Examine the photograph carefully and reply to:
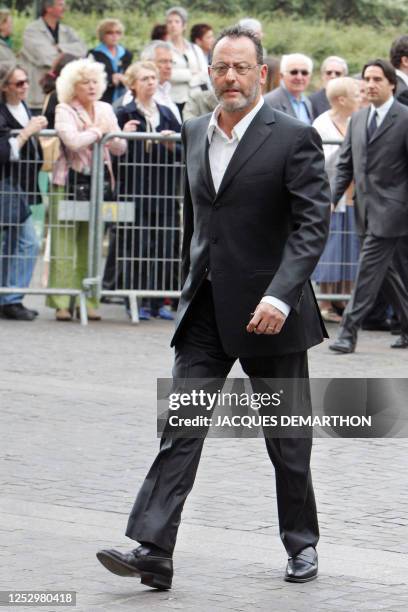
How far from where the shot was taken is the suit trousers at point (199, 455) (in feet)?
18.6

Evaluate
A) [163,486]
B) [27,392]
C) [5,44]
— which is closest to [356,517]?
[163,486]

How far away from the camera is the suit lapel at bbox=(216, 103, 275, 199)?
5723 millimetres

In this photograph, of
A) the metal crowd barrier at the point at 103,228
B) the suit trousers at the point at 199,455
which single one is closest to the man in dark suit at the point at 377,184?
the metal crowd barrier at the point at 103,228

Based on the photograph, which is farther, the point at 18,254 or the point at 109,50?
the point at 109,50

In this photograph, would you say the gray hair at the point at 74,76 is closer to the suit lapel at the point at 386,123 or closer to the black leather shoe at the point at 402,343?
the suit lapel at the point at 386,123

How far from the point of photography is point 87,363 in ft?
36.6

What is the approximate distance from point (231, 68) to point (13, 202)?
7767 millimetres

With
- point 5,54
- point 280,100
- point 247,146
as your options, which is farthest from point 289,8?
point 247,146

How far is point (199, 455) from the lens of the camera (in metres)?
5.79

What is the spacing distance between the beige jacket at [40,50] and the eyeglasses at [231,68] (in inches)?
477

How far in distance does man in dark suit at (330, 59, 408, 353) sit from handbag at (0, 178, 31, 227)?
2.83 m

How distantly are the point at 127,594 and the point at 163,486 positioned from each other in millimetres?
411

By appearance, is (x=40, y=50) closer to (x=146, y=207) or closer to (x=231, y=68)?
(x=146, y=207)

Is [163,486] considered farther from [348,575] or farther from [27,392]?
[27,392]
